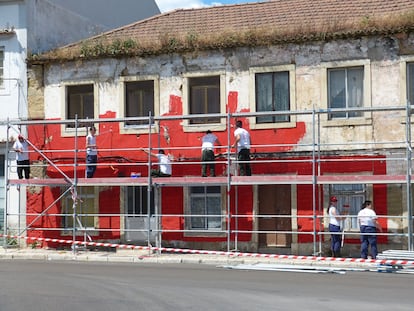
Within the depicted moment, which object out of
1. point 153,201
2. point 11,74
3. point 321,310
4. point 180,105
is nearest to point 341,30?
point 180,105

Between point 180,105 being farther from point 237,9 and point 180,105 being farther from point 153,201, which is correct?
point 237,9

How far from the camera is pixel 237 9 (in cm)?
2605

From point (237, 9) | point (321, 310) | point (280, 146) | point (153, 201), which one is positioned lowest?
point (321, 310)

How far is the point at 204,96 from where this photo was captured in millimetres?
23016

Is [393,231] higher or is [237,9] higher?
[237,9]

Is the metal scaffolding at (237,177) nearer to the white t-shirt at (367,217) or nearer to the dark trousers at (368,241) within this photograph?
the white t-shirt at (367,217)

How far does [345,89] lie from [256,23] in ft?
13.0

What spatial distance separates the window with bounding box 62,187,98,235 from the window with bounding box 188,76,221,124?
401 cm

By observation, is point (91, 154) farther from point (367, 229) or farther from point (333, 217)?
point (367, 229)

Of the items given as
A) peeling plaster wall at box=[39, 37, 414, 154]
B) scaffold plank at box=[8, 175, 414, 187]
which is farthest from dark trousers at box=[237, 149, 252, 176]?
peeling plaster wall at box=[39, 37, 414, 154]

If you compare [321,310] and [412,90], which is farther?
[412,90]

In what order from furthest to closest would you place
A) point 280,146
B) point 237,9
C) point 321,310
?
point 237,9, point 280,146, point 321,310

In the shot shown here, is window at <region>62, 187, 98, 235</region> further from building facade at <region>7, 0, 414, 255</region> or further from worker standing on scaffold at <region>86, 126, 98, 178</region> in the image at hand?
worker standing on scaffold at <region>86, 126, 98, 178</region>

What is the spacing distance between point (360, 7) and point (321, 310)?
47.1ft
